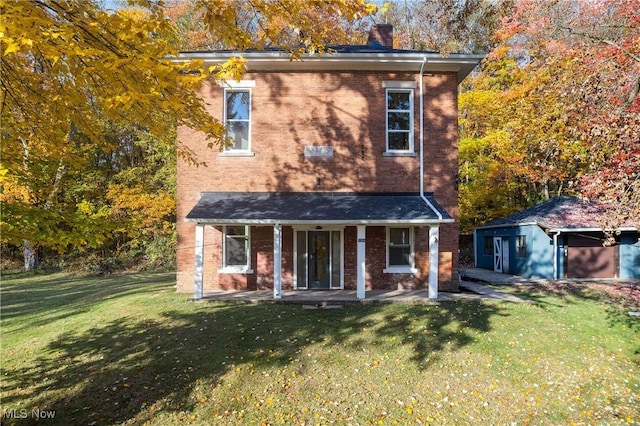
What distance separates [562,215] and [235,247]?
1593 centimetres

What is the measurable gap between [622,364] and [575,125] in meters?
5.35

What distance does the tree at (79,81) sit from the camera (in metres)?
3.50

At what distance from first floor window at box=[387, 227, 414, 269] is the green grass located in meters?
2.50

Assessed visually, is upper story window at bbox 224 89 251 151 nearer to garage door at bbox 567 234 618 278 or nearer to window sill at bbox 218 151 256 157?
window sill at bbox 218 151 256 157

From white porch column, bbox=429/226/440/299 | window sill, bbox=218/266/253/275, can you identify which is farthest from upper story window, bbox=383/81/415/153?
window sill, bbox=218/266/253/275

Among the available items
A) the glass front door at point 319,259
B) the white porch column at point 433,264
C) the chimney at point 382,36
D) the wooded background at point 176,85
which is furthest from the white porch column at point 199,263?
the chimney at point 382,36

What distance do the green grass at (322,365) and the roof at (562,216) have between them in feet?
28.1

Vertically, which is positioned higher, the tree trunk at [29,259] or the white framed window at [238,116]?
the white framed window at [238,116]

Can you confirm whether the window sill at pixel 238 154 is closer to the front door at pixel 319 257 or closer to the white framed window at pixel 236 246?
the white framed window at pixel 236 246

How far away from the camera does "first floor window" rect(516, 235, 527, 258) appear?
19.3m

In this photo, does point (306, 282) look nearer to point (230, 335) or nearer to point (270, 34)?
point (230, 335)

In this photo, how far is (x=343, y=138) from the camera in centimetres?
1266

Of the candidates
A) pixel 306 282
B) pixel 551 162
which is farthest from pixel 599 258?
pixel 306 282

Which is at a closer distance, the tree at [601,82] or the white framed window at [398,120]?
the tree at [601,82]
